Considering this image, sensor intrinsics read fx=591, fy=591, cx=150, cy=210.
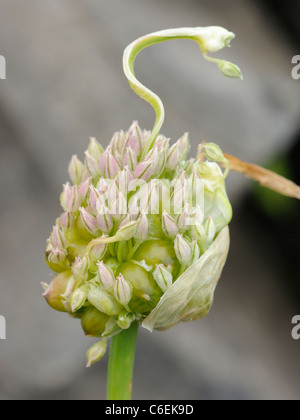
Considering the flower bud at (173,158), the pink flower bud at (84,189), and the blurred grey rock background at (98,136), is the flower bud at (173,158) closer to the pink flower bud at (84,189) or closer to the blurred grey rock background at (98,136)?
the pink flower bud at (84,189)

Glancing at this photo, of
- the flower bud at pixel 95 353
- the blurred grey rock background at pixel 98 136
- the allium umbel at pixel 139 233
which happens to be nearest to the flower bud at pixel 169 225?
the allium umbel at pixel 139 233

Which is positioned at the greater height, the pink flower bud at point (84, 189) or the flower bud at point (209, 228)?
the pink flower bud at point (84, 189)

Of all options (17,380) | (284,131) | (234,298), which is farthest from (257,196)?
(17,380)

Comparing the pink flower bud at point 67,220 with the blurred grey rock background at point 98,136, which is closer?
the pink flower bud at point 67,220

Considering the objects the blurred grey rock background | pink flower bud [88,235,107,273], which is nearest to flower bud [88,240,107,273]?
pink flower bud [88,235,107,273]

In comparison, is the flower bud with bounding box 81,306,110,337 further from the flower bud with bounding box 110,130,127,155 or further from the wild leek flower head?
the flower bud with bounding box 110,130,127,155

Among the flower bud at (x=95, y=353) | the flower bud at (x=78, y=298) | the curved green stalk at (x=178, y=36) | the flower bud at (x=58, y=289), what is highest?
the curved green stalk at (x=178, y=36)

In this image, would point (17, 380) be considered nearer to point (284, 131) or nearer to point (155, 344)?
point (155, 344)
